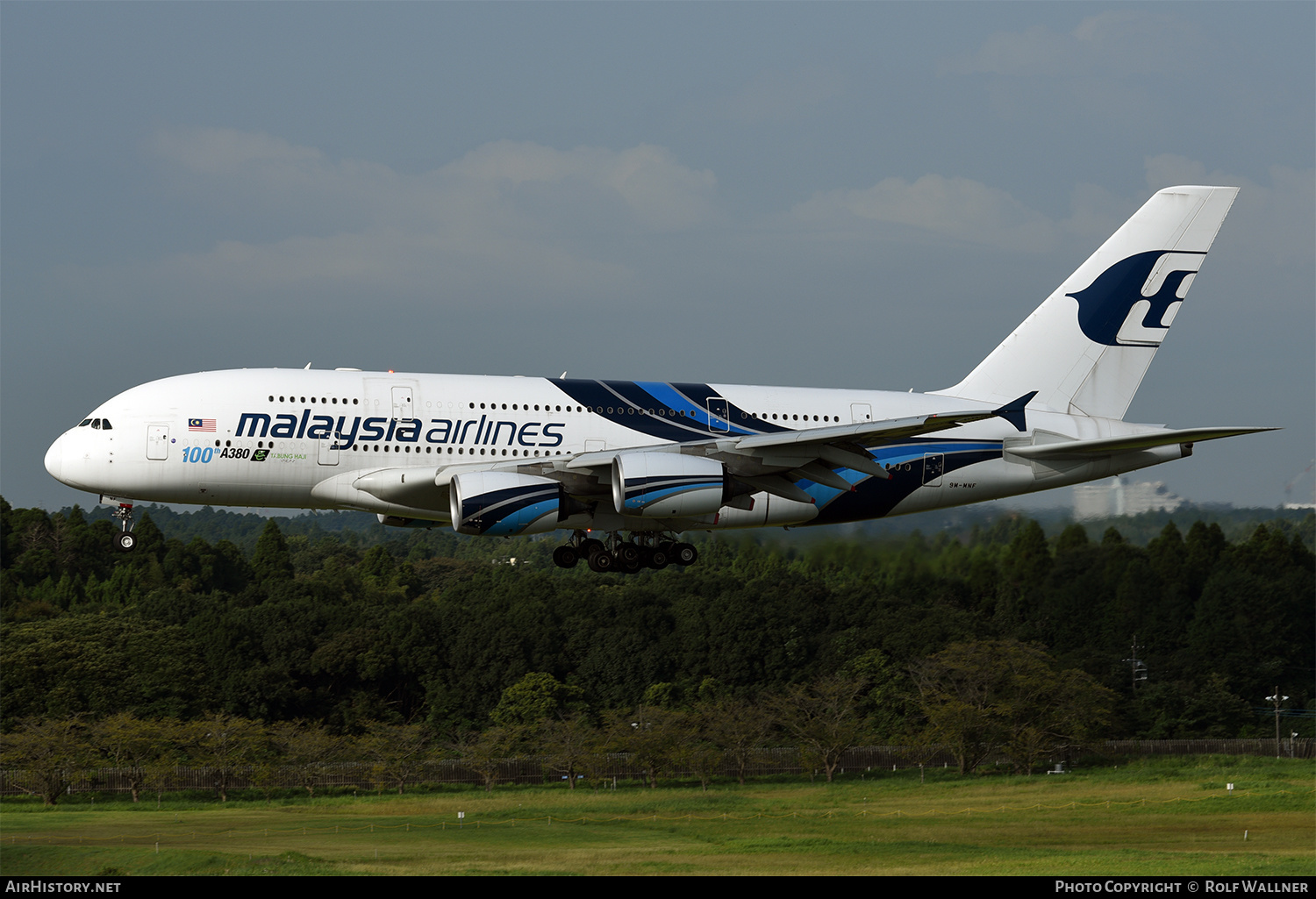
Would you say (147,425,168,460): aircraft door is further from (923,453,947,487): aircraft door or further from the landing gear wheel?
(923,453,947,487): aircraft door

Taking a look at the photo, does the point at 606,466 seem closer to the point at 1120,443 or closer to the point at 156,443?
the point at 156,443

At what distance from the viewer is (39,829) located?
77188 millimetres

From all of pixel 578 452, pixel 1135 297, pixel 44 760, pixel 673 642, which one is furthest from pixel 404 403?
pixel 673 642

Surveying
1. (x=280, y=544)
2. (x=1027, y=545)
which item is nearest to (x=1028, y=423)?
(x=1027, y=545)

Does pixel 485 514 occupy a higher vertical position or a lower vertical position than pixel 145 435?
lower

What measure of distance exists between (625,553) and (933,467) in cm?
940

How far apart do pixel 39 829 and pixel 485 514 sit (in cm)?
5550

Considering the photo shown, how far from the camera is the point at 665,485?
115 feet

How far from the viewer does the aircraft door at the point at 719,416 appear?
128ft

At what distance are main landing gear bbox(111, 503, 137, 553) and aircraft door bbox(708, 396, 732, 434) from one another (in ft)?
52.3

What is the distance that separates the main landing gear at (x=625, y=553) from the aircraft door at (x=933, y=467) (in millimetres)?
7186

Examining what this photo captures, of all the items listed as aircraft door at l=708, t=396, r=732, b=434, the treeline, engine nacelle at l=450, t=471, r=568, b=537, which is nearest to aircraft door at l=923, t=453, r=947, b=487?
aircraft door at l=708, t=396, r=732, b=434
